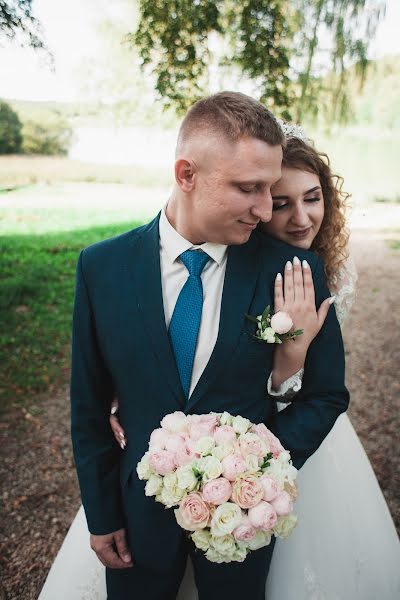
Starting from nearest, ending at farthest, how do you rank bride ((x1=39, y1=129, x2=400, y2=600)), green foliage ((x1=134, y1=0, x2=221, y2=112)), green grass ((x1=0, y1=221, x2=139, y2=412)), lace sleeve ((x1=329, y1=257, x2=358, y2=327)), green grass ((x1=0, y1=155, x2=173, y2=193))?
bride ((x1=39, y1=129, x2=400, y2=600)) < lace sleeve ((x1=329, y1=257, x2=358, y2=327)) < green grass ((x1=0, y1=221, x2=139, y2=412)) < green foliage ((x1=134, y1=0, x2=221, y2=112)) < green grass ((x1=0, y1=155, x2=173, y2=193))

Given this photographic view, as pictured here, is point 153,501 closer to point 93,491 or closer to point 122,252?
point 93,491

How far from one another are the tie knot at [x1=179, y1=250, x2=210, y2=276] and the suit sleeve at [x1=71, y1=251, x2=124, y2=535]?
1.44 ft

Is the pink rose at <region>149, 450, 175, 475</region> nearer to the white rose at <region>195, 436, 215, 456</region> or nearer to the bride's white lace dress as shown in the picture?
the white rose at <region>195, 436, 215, 456</region>

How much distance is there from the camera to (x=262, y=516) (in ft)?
4.30

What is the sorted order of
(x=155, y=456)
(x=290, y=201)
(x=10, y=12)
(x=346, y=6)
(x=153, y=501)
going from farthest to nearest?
1. (x=346, y=6)
2. (x=10, y=12)
3. (x=290, y=201)
4. (x=153, y=501)
5. (x=155, y=456)

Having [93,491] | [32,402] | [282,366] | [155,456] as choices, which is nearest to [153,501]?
[93,491]

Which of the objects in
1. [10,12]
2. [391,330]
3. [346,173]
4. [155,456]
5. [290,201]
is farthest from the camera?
[346,173]

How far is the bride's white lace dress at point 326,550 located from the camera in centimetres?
219

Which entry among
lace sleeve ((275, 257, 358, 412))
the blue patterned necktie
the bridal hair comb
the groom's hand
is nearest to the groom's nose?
the blue patterned necktie

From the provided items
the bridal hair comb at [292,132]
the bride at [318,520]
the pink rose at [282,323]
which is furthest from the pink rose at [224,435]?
the bridal hair comb at [292,132]

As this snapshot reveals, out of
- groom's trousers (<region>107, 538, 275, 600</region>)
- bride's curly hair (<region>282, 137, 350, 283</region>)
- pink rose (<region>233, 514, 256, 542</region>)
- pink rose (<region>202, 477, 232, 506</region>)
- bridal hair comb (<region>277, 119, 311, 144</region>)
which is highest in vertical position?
bridal hair comb (<region>277, 119, 311, 144</region>)

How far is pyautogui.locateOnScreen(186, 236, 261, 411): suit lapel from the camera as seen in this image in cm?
167

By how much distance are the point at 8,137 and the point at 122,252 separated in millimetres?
21302

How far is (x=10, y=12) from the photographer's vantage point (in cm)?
421
